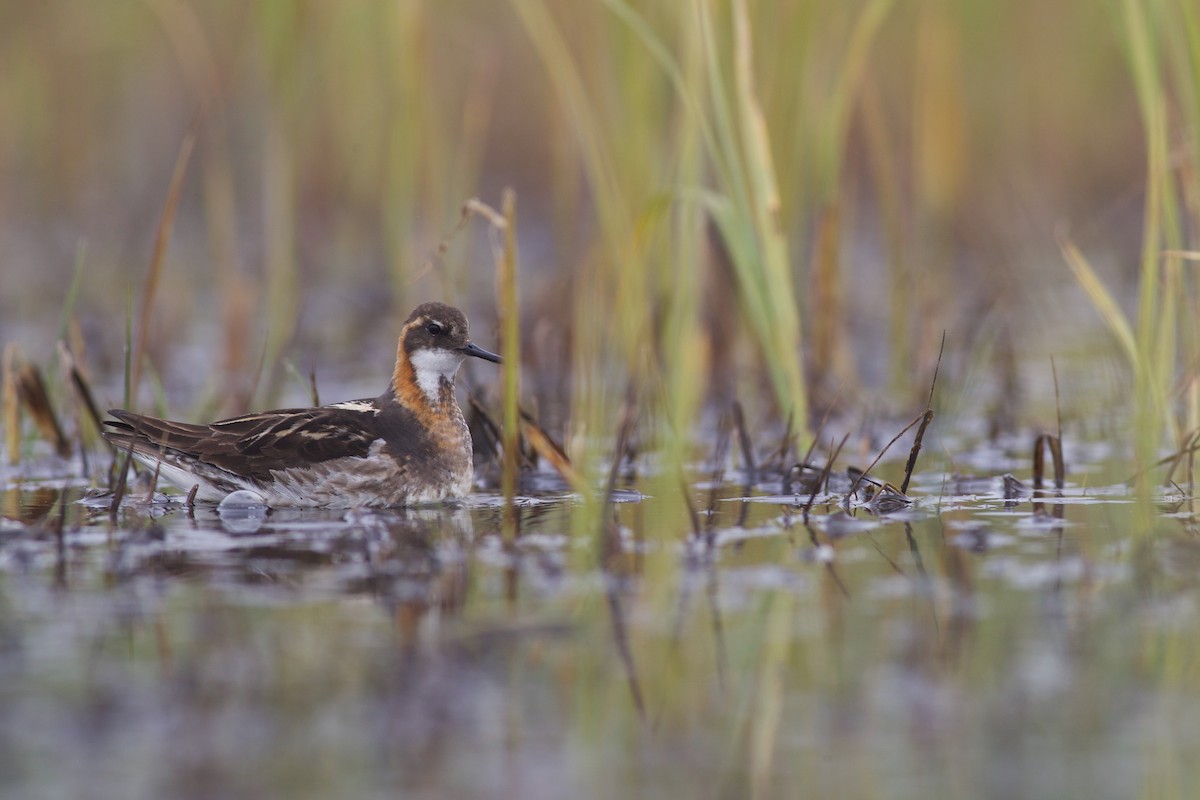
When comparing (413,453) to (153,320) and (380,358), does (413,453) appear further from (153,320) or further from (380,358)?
(153,320)

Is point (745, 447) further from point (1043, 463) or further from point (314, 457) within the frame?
point (314, 457)

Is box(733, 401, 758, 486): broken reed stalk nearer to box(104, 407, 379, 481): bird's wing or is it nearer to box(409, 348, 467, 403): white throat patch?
box(409, 348, 467, 403): white throat patch

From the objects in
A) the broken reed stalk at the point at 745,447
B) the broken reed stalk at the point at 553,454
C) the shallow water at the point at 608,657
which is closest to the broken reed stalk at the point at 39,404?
the shallow water at the point at 608,657

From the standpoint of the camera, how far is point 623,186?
7520 millimetres

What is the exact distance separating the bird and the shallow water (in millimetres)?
685

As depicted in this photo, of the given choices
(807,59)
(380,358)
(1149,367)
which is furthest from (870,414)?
(380,358)

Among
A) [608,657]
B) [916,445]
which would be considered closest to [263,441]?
[916,445]

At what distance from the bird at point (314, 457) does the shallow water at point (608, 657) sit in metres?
0.69

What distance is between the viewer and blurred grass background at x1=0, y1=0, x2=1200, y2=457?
675 centimetres

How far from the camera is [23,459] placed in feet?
24.6

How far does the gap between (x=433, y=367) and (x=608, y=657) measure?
125 inches

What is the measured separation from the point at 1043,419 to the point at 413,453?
355 centimetres

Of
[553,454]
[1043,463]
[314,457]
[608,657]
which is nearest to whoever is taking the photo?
Answer: [608,657]

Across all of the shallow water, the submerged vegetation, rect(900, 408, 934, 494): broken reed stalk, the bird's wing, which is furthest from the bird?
rect(900, 408, 934, 494): broken reed stalk
